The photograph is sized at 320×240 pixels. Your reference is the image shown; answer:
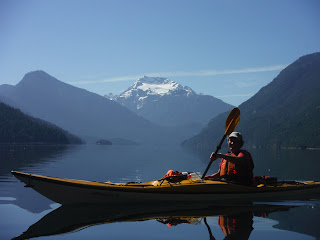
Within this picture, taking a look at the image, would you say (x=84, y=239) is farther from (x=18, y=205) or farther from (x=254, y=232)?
(x=18, y=205)

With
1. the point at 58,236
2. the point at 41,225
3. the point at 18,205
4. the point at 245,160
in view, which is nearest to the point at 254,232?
the point at 245,160

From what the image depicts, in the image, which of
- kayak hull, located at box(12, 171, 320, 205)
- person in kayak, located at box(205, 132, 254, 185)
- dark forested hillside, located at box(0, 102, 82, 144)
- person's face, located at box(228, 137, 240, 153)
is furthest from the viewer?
dark forested hillside, located at box(0, 102, 82, 144)

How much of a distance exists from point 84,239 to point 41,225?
2.13 meters

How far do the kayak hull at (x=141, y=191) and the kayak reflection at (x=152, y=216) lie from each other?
31cm

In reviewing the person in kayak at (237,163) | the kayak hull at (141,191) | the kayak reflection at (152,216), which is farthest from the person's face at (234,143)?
the kayak reflection at (152,216)

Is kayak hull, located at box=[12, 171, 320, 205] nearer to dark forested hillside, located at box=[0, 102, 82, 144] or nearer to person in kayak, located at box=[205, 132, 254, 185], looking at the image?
person in kayak, located at box=[205, 132, 254, 185]

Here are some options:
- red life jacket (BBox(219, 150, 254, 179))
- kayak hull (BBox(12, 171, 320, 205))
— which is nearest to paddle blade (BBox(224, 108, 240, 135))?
red life jacket (BBox(219, 150, 254, 179))

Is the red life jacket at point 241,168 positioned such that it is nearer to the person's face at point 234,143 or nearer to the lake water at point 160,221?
the person's face at point 234,143

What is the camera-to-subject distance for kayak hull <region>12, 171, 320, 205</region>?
500 inches

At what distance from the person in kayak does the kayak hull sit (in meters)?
0.38

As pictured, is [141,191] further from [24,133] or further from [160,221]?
[24,133]

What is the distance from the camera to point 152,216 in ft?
40.3

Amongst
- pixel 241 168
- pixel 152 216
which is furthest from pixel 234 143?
pixel 152 216

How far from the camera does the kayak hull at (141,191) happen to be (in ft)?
41.7
